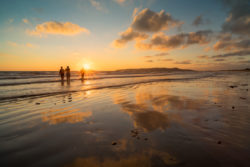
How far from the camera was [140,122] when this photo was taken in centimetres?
437

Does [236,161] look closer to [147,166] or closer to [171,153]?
[171,153]

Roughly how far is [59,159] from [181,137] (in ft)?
9.96

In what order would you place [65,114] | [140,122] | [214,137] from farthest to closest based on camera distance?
[65,114] < [140,122] < [214,137]

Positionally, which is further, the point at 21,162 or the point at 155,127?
the point at 155,127

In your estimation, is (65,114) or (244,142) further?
(65,114)

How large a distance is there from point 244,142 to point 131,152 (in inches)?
113

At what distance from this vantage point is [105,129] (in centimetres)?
387

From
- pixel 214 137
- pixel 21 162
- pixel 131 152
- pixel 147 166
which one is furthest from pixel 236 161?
pixel 21 162

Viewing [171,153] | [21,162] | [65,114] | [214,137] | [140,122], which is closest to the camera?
[21,162]

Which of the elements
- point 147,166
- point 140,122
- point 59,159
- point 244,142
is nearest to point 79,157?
point 59,159

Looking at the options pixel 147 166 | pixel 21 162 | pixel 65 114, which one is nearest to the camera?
pixel 147 166

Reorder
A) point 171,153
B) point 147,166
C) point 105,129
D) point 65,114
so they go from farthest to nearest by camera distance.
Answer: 1. point 65,114
2. point 105,129
3. point 171,153
4. point 147,166

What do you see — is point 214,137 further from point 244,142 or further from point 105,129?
point 105,129

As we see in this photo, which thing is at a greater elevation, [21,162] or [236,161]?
[236,161]
